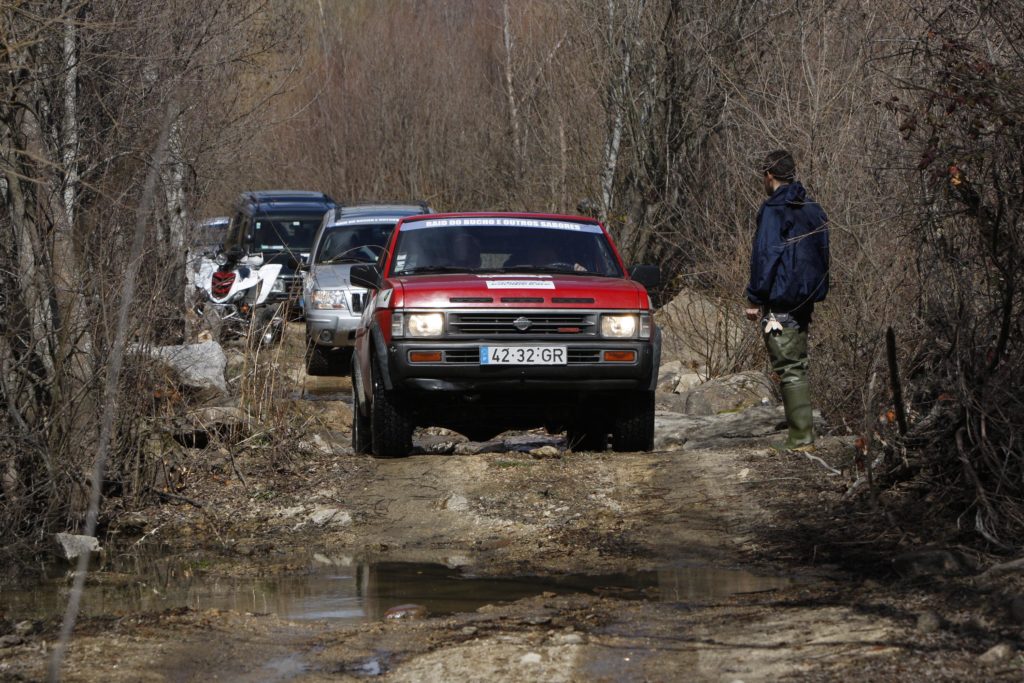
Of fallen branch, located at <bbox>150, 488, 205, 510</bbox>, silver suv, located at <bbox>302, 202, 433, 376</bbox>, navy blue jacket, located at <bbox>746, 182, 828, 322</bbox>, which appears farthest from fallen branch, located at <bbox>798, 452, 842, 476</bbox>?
silver suv, located at <bbox>302, 202, 433, 376</bbox>

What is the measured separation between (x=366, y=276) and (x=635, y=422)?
2.09 meters

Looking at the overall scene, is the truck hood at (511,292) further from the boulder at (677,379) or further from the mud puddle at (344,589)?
the boulder at (677,379)

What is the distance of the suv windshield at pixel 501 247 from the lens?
1031cm

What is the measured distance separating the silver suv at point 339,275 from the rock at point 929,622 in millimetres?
11022

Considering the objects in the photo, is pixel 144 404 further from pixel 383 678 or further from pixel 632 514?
pixel 383 678

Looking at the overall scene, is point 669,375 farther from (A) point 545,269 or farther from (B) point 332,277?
(A) point 545,269

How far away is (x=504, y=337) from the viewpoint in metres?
9.45

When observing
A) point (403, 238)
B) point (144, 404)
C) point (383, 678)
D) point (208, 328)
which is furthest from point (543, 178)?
point (383, 678)

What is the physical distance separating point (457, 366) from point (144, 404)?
6.18 ft

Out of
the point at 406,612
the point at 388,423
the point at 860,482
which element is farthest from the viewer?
the point at 388,423

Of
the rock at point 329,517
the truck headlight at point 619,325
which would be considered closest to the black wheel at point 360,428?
the truck headlight at point 619,325

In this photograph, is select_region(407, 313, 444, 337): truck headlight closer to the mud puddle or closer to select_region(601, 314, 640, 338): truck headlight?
select_region(601, 314, 640, 338): truck headlight

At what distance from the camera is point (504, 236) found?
1052 centimetres

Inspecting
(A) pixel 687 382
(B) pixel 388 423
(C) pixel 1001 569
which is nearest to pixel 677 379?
(A) pixel 687 382
